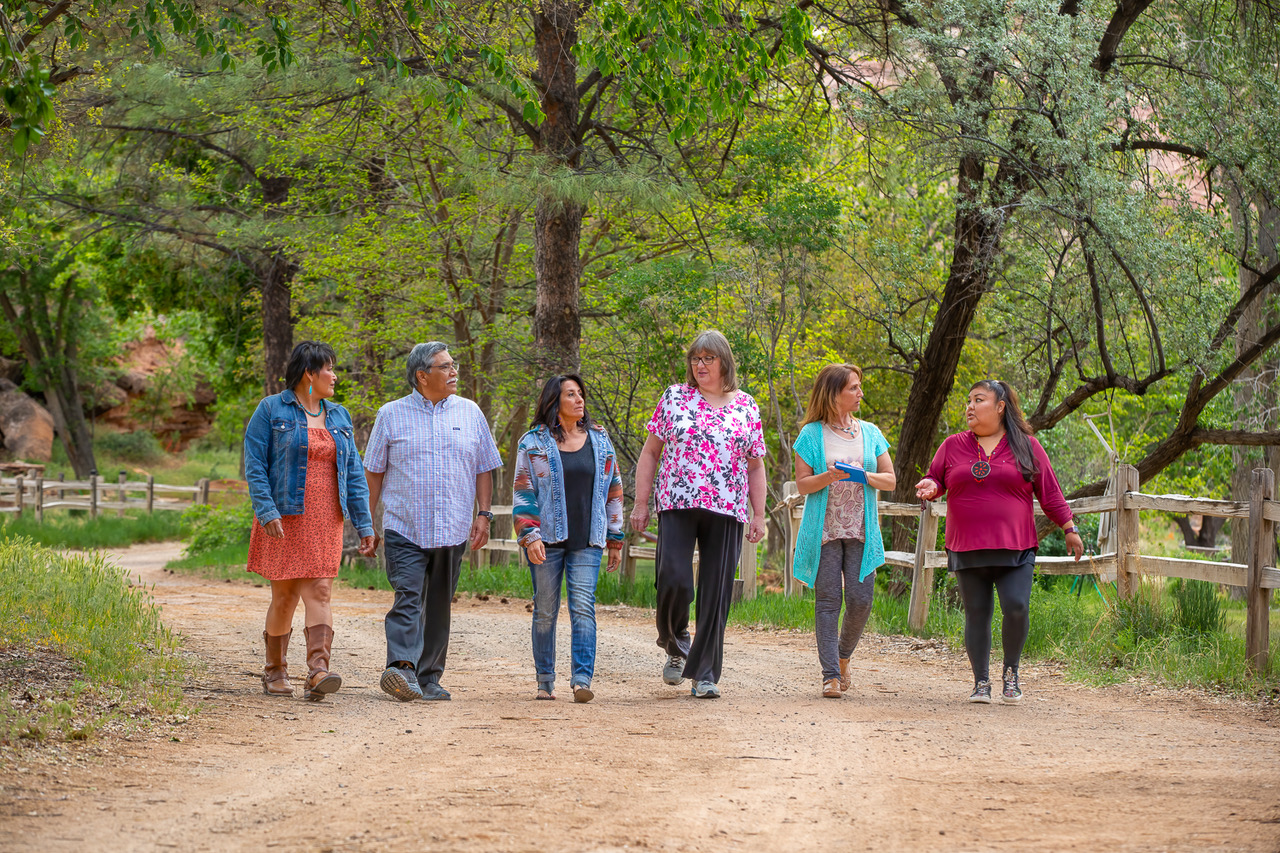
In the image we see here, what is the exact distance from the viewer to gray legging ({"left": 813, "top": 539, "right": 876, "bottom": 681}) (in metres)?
6.64

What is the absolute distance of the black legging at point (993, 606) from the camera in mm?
6449

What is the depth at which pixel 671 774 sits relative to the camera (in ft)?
14.6

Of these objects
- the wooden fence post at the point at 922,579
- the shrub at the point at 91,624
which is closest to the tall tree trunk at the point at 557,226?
the wooden fence post at the point at 922,579

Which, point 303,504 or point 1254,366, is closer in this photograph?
point 303,504

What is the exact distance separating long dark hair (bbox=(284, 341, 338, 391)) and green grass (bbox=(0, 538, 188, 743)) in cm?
167

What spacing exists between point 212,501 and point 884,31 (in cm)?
2246

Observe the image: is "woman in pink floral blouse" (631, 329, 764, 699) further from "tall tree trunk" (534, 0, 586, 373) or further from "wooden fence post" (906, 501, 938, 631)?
"tall tree trunk" (534, 0, 586, 373)

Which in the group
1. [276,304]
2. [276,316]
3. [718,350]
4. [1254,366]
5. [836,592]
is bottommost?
[836,592]

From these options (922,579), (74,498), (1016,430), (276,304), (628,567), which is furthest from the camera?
(74,498)

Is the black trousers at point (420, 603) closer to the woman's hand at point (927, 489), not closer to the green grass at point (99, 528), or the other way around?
the woman's hand at point (927, 489)

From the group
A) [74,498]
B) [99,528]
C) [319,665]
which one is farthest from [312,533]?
[74,498]

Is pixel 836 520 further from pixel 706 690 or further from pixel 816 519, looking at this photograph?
pixel 706 690

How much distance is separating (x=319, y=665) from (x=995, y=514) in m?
3.69

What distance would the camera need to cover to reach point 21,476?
27.8m
